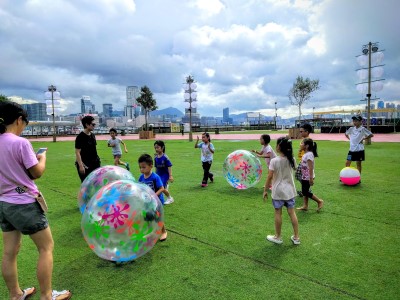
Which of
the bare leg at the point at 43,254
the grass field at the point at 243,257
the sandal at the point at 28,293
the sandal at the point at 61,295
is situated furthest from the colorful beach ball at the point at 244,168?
the bare leg at the point at 43,254

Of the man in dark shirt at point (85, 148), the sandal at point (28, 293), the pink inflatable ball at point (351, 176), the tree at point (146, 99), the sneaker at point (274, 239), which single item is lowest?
the sandal at point (28, 293)

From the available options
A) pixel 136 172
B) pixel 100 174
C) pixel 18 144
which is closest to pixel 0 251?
pixel 100 174

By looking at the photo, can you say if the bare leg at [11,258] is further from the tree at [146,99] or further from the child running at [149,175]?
the tree at [146,99]

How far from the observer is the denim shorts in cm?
317

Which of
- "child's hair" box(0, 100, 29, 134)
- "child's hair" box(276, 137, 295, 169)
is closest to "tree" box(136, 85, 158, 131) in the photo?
"child's hair" box(276, 137, 295, 169)

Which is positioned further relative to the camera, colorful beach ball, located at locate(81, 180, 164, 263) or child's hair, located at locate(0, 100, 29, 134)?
colorful beach ball, located at locate(81, 180, 164, 263)

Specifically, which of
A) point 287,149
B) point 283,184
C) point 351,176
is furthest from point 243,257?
point 351,176

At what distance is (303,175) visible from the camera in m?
6.93

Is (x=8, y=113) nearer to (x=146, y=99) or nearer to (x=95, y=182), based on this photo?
(x=95, y=182)

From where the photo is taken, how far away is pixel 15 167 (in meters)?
3.17

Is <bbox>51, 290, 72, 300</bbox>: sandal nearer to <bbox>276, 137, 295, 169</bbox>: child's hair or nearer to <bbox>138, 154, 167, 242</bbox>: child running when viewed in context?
<bbox>138, 154, 167, 242</bbox>: child running

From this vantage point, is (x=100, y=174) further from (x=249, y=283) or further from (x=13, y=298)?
(x=249, y=283)

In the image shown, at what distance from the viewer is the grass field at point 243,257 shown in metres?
3.77

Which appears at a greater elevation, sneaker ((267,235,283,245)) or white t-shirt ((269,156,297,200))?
white t-shirt ((269,156,297,200))
